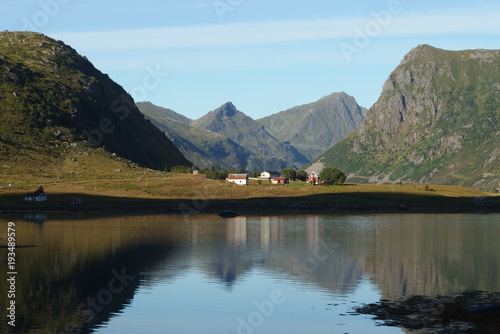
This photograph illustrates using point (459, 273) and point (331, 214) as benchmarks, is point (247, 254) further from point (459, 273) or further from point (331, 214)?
point (331, 214)

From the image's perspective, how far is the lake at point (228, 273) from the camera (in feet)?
189

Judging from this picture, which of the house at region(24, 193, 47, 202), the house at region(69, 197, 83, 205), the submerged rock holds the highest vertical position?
the house at region(24, 193, 47, 202)

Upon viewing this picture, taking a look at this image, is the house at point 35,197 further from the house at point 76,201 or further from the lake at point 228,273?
the lake at point 228,273

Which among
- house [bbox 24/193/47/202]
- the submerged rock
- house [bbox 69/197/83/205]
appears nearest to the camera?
the submerged rock

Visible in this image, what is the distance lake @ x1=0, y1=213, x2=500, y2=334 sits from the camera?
57625mm

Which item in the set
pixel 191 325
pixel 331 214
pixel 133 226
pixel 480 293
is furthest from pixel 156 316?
pixel 331 214

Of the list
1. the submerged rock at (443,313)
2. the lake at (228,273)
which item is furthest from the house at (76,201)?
the submerged rock at (443,313)

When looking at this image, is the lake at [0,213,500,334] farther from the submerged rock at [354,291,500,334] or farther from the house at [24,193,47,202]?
the house at [24,193,47,202]

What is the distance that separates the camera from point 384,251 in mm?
104938

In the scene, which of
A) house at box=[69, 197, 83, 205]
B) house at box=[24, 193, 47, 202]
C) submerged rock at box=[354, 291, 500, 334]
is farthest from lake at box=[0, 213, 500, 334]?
house at box=[24, 193, 47, 202]

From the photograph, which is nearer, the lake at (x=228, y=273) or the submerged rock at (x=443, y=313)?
Result: the submerged rock at (x=443, y=313)

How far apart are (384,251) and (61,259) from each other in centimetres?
4899

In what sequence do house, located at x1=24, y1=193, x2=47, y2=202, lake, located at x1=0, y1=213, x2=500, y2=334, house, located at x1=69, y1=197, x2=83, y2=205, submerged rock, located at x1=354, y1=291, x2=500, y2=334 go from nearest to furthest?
submerged rock, located at x1=354, y1=291, x2=500, y2=334 → lake, located at x1=0, y1=213, x2=500, y2=334 → house, located at x1=69, y1=197, x2=83, y2=205 → house, located at x1=24, y1=193, x2=47, y2=202

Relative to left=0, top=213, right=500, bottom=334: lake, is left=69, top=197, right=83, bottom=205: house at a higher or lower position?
higher
